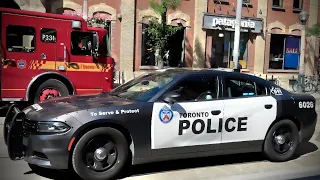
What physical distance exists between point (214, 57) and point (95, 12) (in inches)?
277

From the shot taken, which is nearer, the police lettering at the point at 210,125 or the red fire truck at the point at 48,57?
the police lettering at the point at 210,125

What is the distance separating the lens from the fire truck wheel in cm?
1011

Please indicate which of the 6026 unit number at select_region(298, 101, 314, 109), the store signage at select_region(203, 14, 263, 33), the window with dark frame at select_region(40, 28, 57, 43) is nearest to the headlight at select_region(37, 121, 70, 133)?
the 6026 unit number at select_region(298, 101, 314, 109)

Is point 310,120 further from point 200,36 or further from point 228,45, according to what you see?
point 228,45

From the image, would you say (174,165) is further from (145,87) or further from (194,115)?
(145,87)

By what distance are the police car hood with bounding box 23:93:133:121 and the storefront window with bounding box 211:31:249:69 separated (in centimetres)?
1606

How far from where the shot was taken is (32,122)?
16.2ft

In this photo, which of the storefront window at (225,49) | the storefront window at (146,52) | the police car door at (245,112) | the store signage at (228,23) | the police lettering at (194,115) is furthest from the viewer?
the storefront window at (225,49)

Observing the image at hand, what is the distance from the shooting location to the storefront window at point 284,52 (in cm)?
2295

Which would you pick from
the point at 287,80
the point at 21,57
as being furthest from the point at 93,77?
the point at 287,80

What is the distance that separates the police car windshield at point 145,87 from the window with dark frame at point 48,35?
4.57m

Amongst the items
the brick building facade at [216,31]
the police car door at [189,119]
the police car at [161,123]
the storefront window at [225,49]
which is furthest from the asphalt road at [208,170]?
the storefront window at [225,49]

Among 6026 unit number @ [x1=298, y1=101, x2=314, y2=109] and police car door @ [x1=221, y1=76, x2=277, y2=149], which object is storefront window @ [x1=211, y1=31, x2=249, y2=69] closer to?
6026 unit number @ [x1=298, y1=101, x2=314, y2=109]

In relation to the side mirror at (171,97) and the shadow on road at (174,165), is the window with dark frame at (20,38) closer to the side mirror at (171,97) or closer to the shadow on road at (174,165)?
the shadow on road at (174,165)
